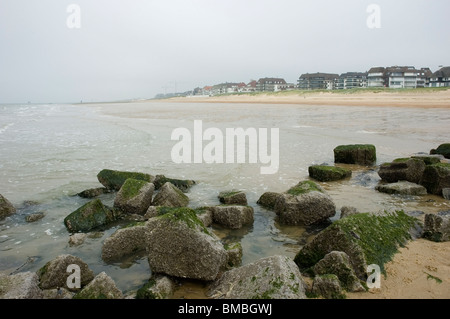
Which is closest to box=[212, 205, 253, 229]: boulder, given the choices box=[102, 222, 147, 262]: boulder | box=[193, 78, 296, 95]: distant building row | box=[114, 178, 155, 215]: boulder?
box=[102, 222, 147, 262]: boulder

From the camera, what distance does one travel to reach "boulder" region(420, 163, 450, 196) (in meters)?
8.06

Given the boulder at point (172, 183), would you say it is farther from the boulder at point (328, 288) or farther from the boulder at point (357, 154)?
the boulder at point (357, 154)

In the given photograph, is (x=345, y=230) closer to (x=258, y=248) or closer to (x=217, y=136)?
(x=258, y=248)

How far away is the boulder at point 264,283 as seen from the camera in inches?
145

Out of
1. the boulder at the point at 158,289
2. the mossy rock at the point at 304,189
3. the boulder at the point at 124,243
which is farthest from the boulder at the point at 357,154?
the boulder at the point at 158,289

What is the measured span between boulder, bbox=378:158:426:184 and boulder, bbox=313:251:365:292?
5979mm

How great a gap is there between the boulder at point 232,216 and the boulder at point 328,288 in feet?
8.98

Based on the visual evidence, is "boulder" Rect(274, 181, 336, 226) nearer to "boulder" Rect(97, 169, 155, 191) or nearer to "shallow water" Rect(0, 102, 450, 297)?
"shallow water" Rect(0, 102, 450, 297)

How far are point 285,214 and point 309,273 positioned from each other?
220 cm

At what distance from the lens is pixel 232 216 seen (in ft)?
21.3

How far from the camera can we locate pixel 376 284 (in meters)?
4.07

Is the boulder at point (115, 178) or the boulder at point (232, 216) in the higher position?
the boulder at point (115, 178)
